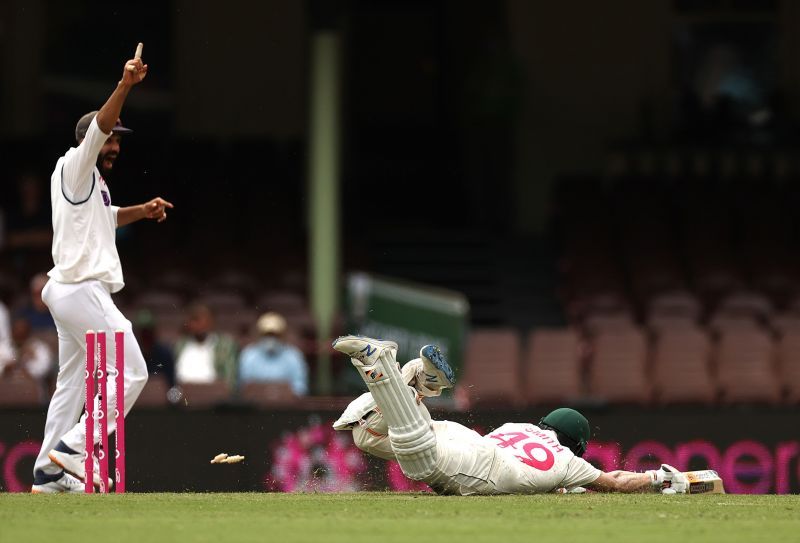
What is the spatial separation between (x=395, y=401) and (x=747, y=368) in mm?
7907

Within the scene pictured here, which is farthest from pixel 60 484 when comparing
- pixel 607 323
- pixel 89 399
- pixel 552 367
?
pixel 607 323

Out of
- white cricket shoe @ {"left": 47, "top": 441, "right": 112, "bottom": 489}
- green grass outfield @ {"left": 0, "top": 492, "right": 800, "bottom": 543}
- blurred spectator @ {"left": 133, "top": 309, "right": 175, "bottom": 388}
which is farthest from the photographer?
blurred spectator @ {"left": 133, "top": 309, "right": 175, "bottom": 388}

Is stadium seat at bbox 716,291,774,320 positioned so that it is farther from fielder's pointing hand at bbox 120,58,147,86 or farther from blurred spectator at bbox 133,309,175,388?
fielder's pointing hand at bbox 120,58,147,86

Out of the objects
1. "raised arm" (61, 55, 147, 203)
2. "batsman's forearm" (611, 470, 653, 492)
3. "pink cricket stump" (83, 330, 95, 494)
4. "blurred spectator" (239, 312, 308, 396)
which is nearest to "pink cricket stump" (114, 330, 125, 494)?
"pink cricket stump" (83, 330, 95, 494)

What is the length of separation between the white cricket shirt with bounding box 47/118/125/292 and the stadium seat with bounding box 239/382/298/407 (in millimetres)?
3892

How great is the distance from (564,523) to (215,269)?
34.0ft

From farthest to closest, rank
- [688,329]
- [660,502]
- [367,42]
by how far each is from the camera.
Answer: [367,42]
[688,329]
[660,502]

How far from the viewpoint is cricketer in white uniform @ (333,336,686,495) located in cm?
775

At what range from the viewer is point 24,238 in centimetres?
1576

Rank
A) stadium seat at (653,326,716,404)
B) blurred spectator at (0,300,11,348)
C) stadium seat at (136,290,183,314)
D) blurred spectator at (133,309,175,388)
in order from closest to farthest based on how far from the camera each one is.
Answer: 1. blurred spectator at (133,309,175,388)
2. blurred spectator at (0,300,11,348)
3. stadium seat at (653,326,716,404)
4. stadium seat at (136,290,183,314)

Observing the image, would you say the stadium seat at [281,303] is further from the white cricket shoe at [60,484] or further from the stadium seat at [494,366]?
the white cricket shoe at [60,484]

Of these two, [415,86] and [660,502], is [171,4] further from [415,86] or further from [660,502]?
[660,502]

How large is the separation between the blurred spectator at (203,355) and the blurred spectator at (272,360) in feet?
0.63

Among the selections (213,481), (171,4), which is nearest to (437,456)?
(213,481)
